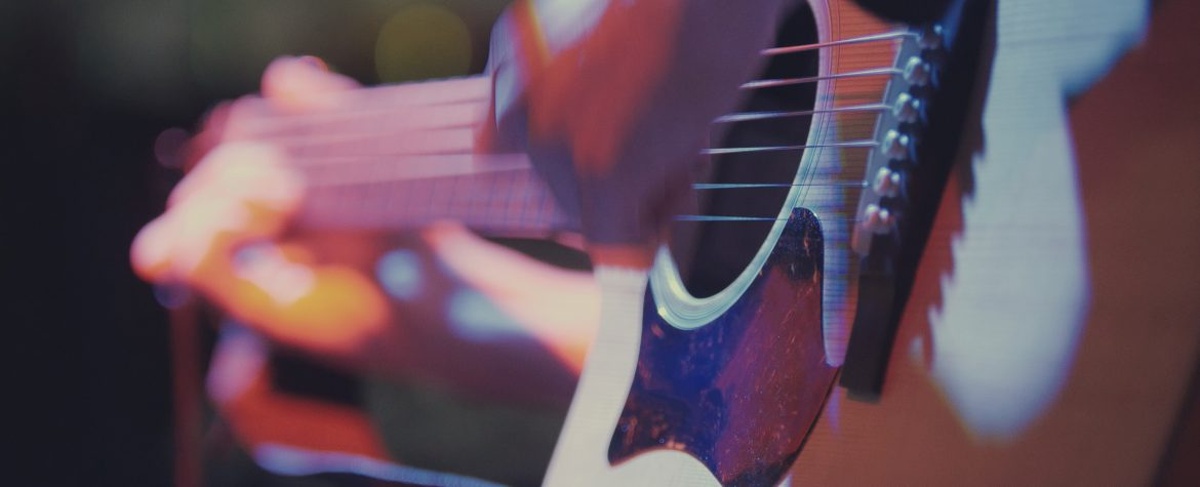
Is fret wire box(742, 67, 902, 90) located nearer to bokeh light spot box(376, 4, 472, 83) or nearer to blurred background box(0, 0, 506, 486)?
bokeh light spot box(376, 4, 472, 83)

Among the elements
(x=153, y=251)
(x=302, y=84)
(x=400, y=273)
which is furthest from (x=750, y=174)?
(x=153, y=251)

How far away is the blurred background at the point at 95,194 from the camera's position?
3.36ft

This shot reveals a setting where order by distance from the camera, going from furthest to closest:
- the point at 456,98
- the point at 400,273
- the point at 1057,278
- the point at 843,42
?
the point at 400,273
the point at 456,98
the point at 843,42
the point at 1057,278

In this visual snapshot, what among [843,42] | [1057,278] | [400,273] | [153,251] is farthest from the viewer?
[153,251]

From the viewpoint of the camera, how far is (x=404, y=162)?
2.76 feet

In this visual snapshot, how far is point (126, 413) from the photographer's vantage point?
3.54ft

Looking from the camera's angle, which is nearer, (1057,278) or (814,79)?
(1057,278)

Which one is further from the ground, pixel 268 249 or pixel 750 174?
pixel 750 174

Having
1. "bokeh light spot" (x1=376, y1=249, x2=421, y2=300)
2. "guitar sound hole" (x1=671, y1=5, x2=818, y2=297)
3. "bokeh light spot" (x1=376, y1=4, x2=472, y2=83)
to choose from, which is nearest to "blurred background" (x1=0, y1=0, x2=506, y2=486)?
"bokeh light spot" (x1=376, y1=4, x2=472, y2=83)

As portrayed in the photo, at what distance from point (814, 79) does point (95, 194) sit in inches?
36.7

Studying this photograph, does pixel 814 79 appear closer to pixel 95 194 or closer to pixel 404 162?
pixel 404 162

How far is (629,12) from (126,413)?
0.91 m

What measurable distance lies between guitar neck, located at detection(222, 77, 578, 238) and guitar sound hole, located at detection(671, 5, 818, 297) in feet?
0.48

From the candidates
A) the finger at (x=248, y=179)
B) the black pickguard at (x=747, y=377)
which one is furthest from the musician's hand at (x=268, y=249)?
the black pickguard at (x=747, y=377)
